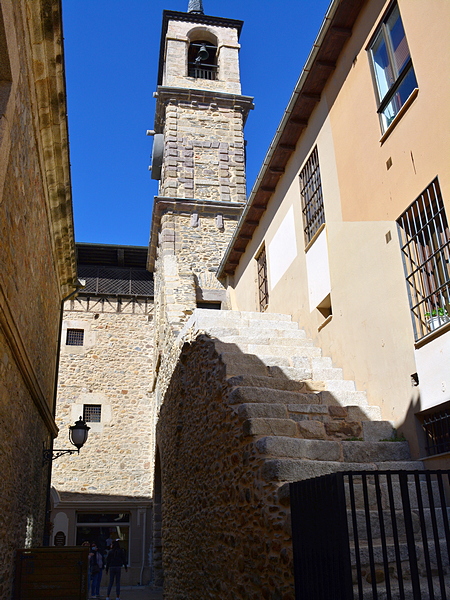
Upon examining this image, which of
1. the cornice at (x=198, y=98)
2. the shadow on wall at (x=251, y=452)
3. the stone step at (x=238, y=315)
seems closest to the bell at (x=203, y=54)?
the cornice at (x=198, y=98)

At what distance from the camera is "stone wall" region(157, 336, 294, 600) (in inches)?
171

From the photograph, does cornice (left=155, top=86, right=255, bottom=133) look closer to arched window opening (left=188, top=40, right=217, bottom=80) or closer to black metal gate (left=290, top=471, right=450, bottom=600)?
arched window opening (left=188, top=40, right=217, bottom=80)

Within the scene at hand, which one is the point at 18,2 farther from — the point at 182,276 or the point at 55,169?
the point at 182,276

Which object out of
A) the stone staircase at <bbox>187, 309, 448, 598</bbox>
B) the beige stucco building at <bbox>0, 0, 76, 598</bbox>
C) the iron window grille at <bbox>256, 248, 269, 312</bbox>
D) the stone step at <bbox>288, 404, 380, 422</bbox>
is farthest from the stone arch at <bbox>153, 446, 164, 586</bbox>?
the stone step at <bbox>288, 404, 380, 422</bbox>

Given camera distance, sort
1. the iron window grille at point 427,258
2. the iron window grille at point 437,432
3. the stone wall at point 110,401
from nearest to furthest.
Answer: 1. the iron window grille at point 437,432
2. the iron window grille at point 427,258
3. the stone wall at point 110,401

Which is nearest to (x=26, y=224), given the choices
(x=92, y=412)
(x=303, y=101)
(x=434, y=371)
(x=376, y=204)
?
(x=376, y=204)

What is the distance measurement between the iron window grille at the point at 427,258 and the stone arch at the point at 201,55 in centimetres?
1372

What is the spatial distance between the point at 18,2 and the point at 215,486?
500 centimetres

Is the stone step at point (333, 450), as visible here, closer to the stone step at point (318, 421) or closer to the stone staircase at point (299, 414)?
the stone staircase at point (299, 414)

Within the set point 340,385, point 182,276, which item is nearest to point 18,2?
point 340,385

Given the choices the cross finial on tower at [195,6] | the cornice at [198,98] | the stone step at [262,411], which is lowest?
the stone step at [262,411]

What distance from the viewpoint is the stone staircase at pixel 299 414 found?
4520mm

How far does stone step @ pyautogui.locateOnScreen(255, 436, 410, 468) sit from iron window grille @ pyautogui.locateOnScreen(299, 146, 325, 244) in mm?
3617

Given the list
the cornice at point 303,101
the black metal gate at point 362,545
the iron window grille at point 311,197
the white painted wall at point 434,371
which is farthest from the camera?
the iron window grille at point 311,197
